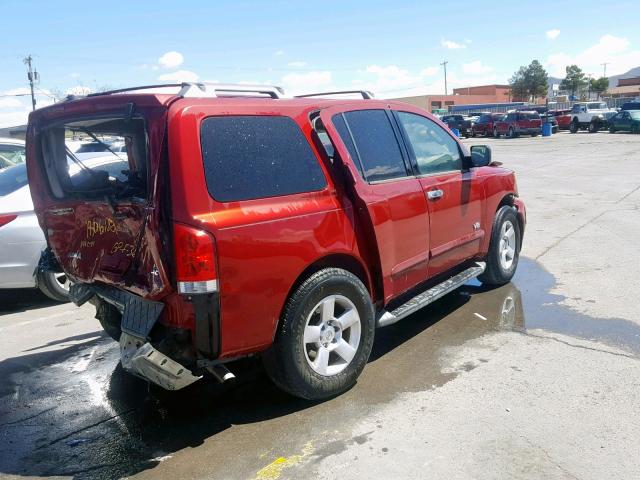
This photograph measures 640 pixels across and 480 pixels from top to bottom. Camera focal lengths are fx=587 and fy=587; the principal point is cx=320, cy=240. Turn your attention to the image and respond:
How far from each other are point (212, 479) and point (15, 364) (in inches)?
104

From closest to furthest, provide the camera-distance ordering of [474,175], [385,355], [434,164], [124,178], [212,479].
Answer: [212,479] → [124,178] → [385,355] → [434,164] → [474,175]

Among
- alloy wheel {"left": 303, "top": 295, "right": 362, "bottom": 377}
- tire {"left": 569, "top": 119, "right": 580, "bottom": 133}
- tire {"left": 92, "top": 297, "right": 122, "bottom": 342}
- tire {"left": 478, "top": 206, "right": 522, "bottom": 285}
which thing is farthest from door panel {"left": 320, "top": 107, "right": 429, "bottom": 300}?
tire {"left": 569, "top": 119, "right": 580, "bottom": 133}

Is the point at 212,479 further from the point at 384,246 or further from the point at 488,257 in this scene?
the point at 488,257

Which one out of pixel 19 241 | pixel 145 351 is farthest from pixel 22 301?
pixel 145 351

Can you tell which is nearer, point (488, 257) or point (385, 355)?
point (385, 355)

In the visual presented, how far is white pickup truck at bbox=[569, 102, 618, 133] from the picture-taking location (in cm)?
3791

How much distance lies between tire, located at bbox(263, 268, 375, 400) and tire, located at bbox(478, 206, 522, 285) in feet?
7.63

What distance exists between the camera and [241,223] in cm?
314

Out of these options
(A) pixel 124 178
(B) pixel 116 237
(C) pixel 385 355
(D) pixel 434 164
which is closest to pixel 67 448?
(B) pixel 116 237

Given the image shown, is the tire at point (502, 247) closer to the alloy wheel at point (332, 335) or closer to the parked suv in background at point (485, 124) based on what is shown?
the alloy wheel at point (332, 335)

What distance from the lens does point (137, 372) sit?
10.8 ft

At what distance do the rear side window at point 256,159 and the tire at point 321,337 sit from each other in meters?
0.61

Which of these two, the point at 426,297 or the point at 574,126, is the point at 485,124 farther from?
the point at 426,297

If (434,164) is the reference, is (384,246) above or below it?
below
